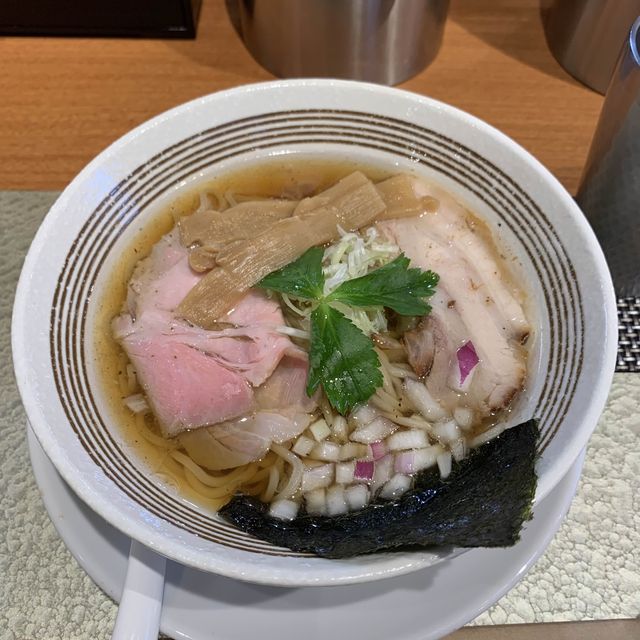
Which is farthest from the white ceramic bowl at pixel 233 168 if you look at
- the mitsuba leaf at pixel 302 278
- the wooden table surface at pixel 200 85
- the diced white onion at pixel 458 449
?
the wooden table surface at pixel 200 85

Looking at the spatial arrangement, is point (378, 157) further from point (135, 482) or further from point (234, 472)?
point (135, 482)

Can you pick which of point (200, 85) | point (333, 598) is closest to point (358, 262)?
point (333, 598)

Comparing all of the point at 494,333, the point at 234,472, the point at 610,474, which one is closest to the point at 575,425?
the point at 494,333

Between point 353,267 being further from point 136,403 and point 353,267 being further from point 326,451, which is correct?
point 136,403

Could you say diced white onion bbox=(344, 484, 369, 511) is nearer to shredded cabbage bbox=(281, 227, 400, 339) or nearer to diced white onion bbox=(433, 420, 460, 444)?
diced white onion bbox=(433, 420, 460, 444)

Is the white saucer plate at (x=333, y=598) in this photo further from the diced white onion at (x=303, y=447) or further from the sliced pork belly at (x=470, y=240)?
the sliced pork belly at (x=470, y=240)

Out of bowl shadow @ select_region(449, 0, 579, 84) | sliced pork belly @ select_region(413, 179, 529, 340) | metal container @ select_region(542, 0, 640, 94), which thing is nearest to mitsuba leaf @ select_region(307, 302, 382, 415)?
sliced pork belly @ select_region(413, 179, 529, 340)
